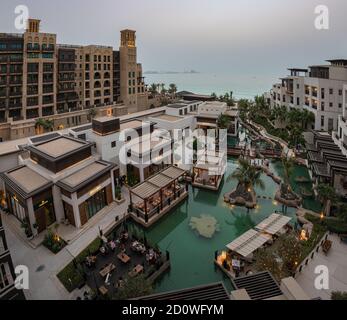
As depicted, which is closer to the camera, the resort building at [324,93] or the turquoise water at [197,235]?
the turquoise water at [197,235]

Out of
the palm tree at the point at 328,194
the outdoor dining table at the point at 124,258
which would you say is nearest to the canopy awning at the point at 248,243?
the palm tree at the point at 328,194

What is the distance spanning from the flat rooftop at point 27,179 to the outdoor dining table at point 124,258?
12.0 metres

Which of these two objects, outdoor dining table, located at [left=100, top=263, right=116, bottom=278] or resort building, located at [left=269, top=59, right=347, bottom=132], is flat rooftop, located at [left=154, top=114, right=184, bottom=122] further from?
outdoor dining table, located at [left=100, top=263, right=116, bottom=278]

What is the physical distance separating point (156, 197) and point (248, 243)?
43.7 ft

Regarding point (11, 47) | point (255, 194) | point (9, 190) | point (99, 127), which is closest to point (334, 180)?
point (255, 194)

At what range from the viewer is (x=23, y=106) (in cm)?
5797

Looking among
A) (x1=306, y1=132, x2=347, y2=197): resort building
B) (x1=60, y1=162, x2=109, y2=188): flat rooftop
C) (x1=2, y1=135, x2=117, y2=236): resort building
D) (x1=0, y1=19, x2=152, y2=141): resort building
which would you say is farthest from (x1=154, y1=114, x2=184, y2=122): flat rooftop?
(x1=306, y1=132, x2=347, y2=197): resort building

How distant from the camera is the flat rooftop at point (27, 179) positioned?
1115 inches

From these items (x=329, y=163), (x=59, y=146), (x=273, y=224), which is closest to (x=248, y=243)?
(x=273, y=224)

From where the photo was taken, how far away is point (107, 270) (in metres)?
23.0

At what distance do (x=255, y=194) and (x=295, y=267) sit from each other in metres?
15.5

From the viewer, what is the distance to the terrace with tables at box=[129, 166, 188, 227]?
31122 mm

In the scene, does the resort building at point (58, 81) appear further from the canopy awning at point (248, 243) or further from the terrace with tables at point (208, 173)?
the canopy awning at point (248, 243)
